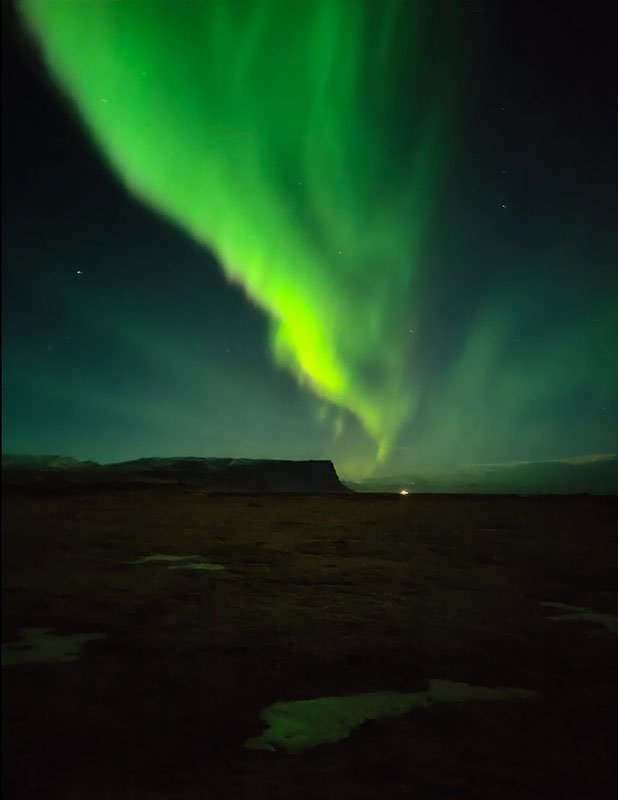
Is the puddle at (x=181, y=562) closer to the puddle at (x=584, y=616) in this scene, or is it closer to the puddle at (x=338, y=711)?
the puddle at (x=584, y=616)

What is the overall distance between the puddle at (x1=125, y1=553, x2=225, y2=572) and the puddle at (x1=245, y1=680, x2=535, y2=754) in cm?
534

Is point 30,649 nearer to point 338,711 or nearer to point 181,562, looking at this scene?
point 338,711

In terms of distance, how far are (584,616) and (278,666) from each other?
5.10 metres

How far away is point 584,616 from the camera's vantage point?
27.0 feet

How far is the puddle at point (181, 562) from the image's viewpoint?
30.5ft

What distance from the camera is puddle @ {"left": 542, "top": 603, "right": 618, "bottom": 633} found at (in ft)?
25.5

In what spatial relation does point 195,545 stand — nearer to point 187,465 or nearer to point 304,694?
point 187,465

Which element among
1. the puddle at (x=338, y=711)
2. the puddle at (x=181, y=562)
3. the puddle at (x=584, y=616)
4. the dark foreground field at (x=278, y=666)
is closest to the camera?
the dark foreground field at (x=278, y=666)

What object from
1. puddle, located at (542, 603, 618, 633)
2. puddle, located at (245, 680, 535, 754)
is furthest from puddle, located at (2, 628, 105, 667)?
puddle, located at (542, 603, 618, 633)

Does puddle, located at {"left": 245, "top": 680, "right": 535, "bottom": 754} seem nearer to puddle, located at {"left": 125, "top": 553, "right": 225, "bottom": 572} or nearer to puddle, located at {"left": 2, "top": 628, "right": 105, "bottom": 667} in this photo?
puddle, located at {"left": 2, "top": 628, "right": 105, "bottom": 667}

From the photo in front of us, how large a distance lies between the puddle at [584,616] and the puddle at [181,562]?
195 inches

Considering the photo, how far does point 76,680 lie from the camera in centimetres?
362

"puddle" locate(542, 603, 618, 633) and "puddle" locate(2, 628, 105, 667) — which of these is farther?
"puddle" locate(542, 603, 618, 633)

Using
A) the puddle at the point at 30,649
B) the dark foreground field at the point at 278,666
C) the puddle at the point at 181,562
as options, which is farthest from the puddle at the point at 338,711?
the puddle at the point at 181,562
